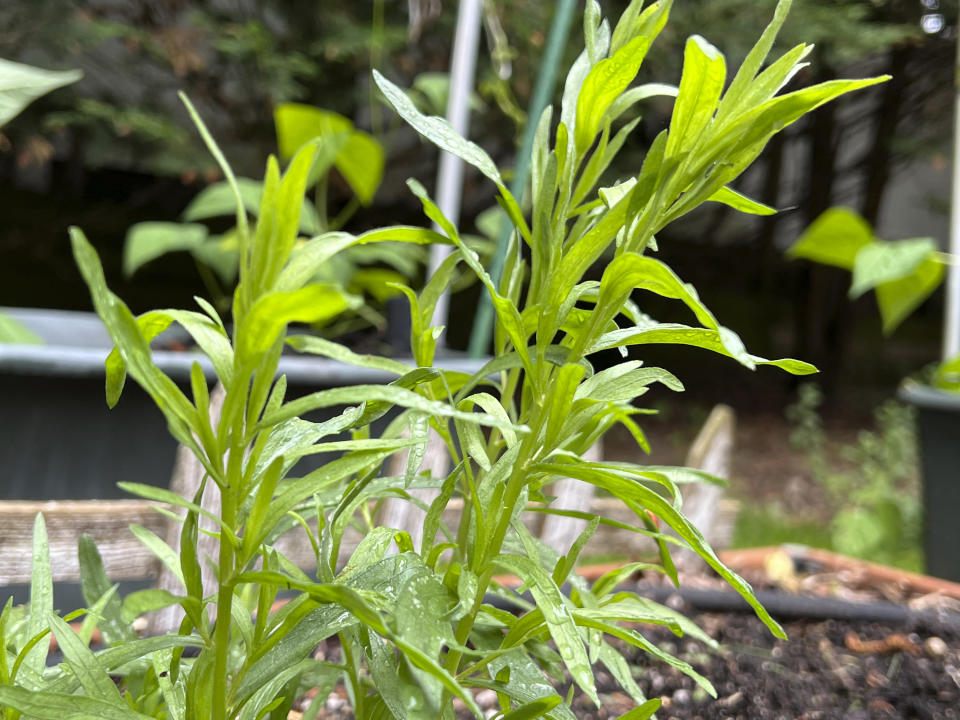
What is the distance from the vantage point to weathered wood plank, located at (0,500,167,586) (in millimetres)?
841

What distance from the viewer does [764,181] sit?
13.5ft

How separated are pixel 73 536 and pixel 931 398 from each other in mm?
1358

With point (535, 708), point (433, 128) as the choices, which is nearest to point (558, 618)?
point (535, 708)

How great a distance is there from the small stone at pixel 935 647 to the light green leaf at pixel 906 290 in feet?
2.32

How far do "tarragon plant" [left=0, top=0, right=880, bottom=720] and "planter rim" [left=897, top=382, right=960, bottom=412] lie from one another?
1154mm

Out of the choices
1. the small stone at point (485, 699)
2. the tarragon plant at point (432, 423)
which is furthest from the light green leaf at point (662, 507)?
the small stone at point (485, 699)

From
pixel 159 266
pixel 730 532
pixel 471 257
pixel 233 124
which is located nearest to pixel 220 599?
pixel 471 257

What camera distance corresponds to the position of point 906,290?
64.4 inches

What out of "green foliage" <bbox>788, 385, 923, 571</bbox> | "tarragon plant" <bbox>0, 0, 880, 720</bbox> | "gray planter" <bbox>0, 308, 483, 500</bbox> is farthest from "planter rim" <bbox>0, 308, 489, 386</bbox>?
"green foliage" <bbox>788, 385, 923, 571</bbox>

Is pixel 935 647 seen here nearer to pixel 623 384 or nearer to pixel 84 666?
pixel 623 384

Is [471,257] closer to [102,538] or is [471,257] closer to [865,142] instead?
[102,538]

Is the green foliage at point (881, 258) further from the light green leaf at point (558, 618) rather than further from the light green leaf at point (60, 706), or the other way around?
the light green leaf at point (60, 706)

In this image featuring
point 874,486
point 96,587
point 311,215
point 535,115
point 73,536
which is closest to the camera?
point 96,587

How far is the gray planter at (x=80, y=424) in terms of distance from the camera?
1.19 meters
